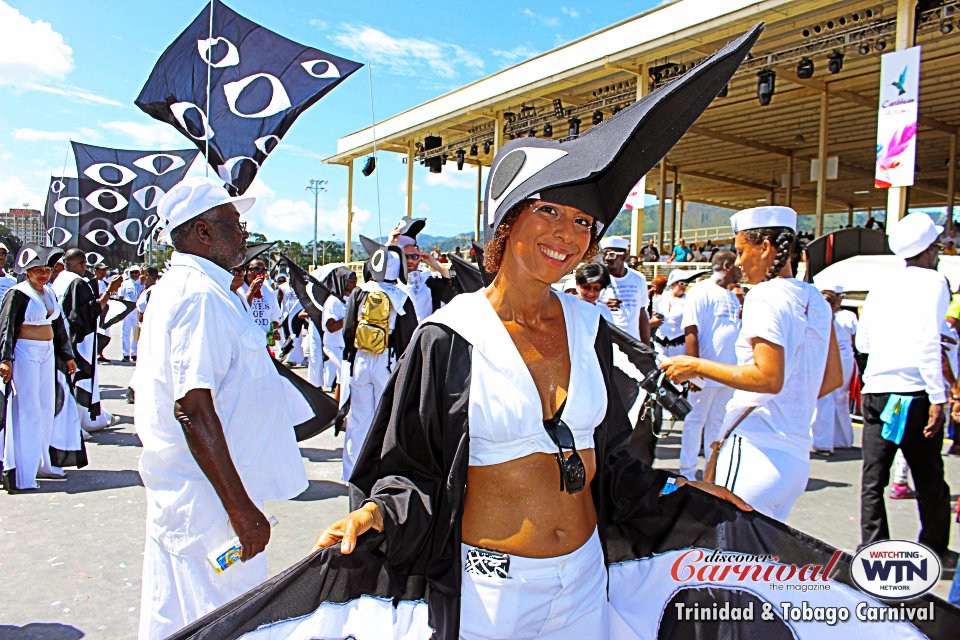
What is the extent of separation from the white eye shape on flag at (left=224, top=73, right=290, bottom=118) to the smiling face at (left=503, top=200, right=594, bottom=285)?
3.34m

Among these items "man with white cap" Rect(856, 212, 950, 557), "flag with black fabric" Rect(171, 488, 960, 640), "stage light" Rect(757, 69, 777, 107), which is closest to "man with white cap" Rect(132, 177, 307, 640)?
"flag with black fabric" Rect(171, 488, 960, 640)

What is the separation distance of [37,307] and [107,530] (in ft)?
8.20

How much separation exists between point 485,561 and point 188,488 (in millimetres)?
1212

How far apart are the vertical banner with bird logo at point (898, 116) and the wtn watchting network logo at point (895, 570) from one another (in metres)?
10.1

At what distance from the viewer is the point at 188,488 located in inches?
95.6

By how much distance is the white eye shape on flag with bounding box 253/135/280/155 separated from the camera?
4.72 m

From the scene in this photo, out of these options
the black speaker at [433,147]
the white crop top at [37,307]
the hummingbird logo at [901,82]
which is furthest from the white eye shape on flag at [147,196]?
the black speaker at [433,147]

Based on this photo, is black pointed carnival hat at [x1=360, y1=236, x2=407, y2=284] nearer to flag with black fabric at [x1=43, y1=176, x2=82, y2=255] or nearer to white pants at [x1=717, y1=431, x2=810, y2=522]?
white pants at [x1=717, y1=431, x2=810, y2=522]

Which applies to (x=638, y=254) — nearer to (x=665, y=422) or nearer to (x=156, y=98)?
(x=665, y=422)

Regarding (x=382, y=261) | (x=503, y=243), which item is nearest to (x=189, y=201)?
(x=503, y=243)

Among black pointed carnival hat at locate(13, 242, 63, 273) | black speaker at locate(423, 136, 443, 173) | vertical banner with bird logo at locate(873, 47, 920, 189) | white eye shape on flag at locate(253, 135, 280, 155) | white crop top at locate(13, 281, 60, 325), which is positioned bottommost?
white crop top at locate(13, 281, 60, 325)

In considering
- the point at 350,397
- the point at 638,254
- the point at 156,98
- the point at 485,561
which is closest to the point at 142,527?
the point at 350,397

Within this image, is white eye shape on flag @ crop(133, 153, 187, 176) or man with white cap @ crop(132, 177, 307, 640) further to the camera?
white eye shape on flag @ crop(133, 153, 187, 176)

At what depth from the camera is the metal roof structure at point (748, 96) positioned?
40.0ft
